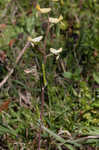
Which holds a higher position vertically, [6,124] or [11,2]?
[11,2]

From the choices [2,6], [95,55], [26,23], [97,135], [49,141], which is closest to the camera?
[97,135]

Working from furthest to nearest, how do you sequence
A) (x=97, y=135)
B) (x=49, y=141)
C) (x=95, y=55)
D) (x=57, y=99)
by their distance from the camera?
1. (x=95, y=55)
2. (x=57, y=99)
3. (x=49, y=141)
4. (x=97, y=135)

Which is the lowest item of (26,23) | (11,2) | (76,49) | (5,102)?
(5,102)

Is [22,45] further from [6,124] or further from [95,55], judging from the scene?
[6,124]

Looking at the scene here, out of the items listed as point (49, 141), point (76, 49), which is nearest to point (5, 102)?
point (49, 141)

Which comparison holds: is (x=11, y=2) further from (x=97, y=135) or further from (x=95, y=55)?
(x=97, y=135)

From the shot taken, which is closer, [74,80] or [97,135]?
[97,135]

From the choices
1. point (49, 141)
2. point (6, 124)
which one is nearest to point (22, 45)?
point (6, 124)
